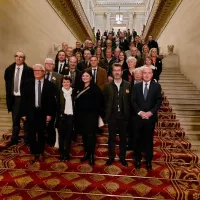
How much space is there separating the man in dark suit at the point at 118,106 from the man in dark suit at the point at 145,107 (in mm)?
187

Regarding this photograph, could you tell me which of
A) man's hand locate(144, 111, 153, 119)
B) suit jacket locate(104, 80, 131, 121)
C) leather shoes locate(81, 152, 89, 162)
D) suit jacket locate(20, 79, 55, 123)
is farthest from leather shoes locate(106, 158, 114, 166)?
suit jacket locate(20, 79, 55, 123)

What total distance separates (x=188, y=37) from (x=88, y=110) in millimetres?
5722

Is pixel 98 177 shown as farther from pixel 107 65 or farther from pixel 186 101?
pixel 186 101

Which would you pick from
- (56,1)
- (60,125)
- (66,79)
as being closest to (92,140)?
(60,125)

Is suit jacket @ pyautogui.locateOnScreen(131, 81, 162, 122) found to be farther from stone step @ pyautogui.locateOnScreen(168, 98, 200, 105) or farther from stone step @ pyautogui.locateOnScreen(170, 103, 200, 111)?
stone step @ pyautogui.locateOnScreen(168, 98, 200, 105)

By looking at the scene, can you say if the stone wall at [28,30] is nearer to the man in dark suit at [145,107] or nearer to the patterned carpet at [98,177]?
the patterned carpet at [98,177]

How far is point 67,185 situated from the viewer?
335 cm

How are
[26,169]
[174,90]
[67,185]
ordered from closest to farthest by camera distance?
A: [67,185], [26,169], [174,90]

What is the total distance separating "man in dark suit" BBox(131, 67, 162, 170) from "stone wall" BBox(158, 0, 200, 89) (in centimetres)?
361

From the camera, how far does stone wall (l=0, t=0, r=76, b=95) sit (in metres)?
5.96

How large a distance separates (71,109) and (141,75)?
126 centimetres

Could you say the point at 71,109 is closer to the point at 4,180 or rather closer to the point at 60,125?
the point at 60,125

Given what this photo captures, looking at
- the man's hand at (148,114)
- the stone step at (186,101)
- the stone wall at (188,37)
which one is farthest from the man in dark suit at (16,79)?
the stone wall at (188,37)

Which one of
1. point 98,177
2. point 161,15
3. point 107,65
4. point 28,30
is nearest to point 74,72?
point 107,65
